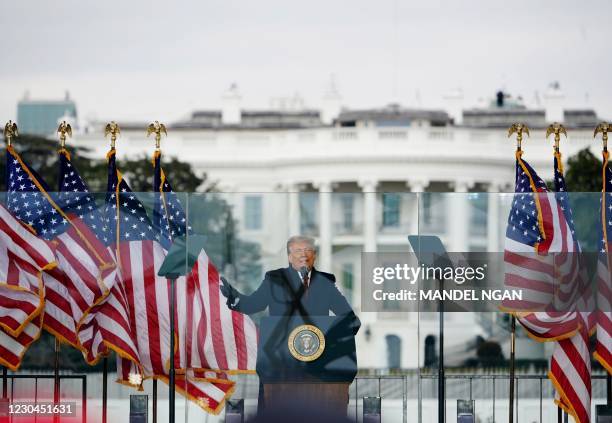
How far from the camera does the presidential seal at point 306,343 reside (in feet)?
54.1

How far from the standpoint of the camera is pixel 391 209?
16.9 metres

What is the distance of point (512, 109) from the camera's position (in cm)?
9469

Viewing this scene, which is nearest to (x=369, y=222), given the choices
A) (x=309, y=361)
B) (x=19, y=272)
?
(x=309, y=361)

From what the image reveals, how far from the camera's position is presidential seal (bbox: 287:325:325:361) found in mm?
16500

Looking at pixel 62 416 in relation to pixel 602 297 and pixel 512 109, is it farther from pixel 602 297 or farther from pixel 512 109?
pixel 512 109

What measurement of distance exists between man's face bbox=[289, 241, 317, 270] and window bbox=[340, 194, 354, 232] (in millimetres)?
538

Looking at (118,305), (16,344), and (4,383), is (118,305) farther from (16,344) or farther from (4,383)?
(4,383)

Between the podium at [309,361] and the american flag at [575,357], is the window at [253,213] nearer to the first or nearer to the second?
the podium at [309,361]

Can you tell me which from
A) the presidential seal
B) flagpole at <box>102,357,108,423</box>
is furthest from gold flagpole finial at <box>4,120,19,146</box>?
the presidential seal

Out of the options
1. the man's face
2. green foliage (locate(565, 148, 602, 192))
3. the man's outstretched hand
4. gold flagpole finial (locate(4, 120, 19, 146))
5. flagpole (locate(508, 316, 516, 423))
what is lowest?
flagpole (locate(508, 316, 516, 423))

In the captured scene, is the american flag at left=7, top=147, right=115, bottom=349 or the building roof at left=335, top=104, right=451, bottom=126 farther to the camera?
the building roof at left=335, top=104, right=451, bottom=126

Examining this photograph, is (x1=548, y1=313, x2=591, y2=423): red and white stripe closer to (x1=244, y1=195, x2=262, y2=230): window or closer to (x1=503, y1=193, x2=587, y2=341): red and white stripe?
(x1=503, y1=193, x2=587, y2=341): red and white stripe

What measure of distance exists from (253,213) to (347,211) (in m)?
0.89

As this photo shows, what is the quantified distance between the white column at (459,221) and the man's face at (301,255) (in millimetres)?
1268
